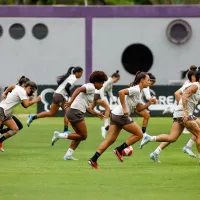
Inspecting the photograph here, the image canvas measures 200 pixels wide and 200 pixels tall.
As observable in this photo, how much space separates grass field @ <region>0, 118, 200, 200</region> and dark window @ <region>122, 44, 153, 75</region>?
21.0 metres

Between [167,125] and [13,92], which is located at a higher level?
[13,92]

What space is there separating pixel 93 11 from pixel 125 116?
1067 inches

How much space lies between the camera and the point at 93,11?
47.2 m

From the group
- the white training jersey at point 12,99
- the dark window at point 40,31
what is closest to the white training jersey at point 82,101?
the white training jersey at point 12,99

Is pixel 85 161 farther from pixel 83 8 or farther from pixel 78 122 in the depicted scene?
pixel 83 8

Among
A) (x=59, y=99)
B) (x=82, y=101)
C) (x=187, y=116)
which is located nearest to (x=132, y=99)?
(x=82, y=101)

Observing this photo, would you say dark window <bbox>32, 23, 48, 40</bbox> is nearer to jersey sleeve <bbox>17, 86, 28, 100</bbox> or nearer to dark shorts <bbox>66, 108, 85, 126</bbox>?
jersey sleeve <bbox>17, 86, 28, 100</bbox>

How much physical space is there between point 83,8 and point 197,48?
541 centimetres

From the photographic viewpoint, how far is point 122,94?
66.5 ft

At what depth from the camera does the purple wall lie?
47.1 metres

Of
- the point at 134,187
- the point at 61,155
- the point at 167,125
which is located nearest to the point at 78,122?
the point at 61,155

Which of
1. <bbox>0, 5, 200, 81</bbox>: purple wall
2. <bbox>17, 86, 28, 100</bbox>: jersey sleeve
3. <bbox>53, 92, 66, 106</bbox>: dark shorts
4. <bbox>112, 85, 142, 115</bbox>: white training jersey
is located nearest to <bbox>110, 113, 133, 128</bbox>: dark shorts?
<bbox>112, 85, 142, 115</bbox>: white training jersey

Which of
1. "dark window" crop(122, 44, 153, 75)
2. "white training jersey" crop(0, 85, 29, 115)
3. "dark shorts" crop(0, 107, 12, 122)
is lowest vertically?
"dark window" crop(122, 44, 153, 75)

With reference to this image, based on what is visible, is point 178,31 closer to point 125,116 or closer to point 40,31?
point 40,31
